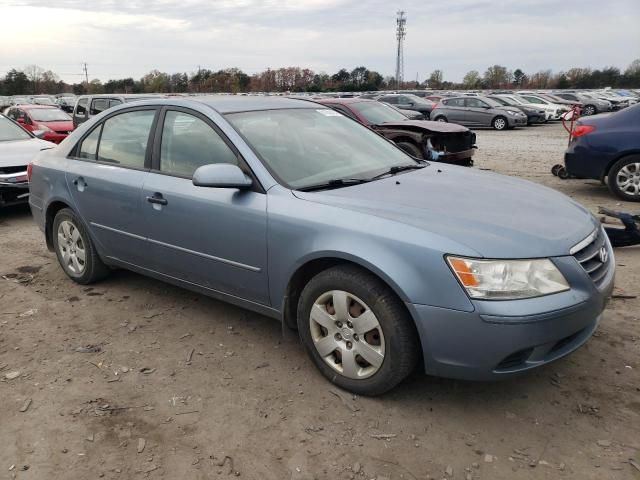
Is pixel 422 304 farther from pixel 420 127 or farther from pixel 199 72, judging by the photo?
pixel 199 72

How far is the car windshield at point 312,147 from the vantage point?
341cm

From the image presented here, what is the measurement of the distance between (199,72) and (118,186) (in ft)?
264

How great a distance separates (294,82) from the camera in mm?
83000

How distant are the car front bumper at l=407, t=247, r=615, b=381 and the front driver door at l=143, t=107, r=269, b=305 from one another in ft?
3.60

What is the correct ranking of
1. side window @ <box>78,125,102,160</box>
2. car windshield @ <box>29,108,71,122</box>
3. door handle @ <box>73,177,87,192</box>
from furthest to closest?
car windshield @ <box>29,108,71,122</box>, side window @ <box>78,125,102,160</box>, door handle @ <box>73,177,87,192</box>

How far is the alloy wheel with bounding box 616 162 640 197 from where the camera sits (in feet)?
25.0

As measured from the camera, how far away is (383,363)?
2.85 metres

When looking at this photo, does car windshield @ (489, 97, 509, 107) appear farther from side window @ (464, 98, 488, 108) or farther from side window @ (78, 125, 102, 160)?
side window @ (78, 125, 102, 160)

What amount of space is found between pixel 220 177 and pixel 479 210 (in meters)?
1.46

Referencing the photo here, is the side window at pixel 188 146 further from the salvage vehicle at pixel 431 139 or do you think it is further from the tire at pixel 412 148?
the tire at pixel 412 148

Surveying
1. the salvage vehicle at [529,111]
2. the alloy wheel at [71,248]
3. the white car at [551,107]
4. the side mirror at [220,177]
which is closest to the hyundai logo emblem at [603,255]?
the side mirror at [220,177]

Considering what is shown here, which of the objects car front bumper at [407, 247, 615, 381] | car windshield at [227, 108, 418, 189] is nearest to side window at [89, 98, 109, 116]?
car windshield at [227, 108, 418, 189]

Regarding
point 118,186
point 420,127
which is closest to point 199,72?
point 420,127

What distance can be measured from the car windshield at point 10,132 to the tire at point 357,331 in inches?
290
